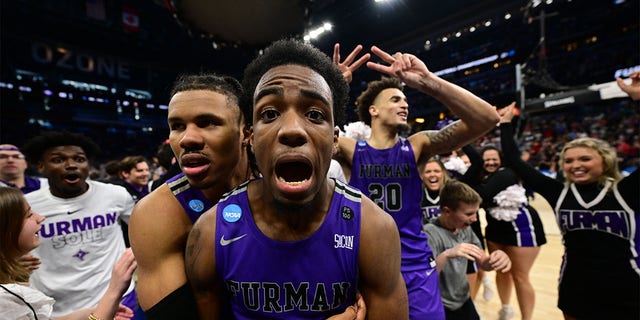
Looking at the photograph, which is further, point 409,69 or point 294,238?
point 409,69

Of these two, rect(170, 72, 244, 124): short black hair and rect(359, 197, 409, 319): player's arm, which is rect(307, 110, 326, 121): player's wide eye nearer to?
rect(359, 197, 409, 319): player's arm

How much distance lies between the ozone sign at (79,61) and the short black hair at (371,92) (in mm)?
24543

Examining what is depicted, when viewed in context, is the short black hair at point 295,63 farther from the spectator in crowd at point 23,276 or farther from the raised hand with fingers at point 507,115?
the raised hand with fingers at point 507,115

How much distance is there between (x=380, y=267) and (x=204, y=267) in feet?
1.82

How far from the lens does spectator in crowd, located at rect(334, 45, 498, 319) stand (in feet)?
6.45

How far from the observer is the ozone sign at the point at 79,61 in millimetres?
20125

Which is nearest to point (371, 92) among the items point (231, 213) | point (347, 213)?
point (347, 213)

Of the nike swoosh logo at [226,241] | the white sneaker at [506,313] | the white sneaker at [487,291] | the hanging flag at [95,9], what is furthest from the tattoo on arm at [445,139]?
the hanging flag at [95,9]

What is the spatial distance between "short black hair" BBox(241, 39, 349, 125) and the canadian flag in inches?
831

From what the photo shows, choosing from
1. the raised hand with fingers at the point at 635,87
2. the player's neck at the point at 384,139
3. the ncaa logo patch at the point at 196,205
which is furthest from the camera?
the player's neck at the point at 384,139

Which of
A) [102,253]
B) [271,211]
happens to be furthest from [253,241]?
[102,253]

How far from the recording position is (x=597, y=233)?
7.42 feet

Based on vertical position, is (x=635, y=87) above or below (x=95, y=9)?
below

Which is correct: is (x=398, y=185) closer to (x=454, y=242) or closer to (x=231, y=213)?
(x=454, y=242)
